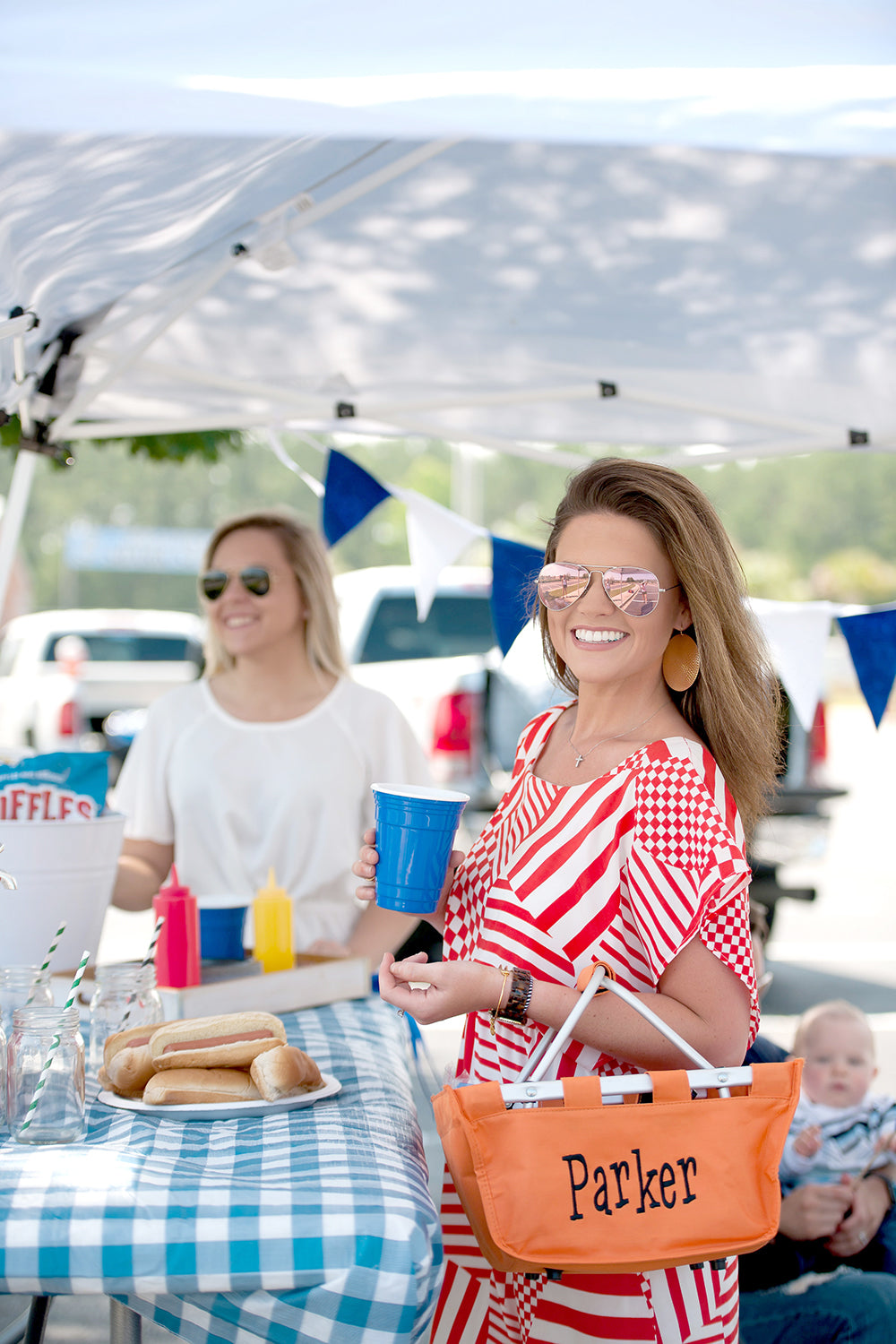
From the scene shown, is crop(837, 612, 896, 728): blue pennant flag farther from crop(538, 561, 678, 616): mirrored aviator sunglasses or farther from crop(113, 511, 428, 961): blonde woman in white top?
crop(538, 561, 678, 616): mirrored aviator sunglasses

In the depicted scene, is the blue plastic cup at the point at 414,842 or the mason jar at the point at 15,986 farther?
the mason jar at the point at 15,986

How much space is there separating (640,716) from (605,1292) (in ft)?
2.74

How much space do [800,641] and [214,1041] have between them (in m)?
2.68

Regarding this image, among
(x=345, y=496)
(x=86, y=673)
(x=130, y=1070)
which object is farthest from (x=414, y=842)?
(x=86, y=673)

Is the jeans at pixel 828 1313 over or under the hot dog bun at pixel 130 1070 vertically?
under

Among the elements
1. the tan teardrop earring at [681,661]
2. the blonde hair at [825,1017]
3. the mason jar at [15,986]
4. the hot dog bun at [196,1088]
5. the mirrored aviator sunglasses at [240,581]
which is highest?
the mirrored aviator sunglasses at [240,581]

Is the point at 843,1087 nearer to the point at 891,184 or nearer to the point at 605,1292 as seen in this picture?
the point at 605,1292

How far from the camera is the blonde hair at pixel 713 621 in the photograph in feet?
6.18

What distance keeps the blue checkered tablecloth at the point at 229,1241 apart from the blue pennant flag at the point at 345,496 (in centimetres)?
276

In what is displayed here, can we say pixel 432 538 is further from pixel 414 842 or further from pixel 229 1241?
pixel 229 1241

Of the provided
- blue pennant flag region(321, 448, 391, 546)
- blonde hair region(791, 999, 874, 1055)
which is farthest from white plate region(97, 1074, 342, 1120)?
blue pennant flag region(321, 448, 391, 546)

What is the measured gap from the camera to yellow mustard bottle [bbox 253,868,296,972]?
8.45ft

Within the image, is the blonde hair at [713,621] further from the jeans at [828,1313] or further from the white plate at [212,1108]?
the jeans at [828,1313]

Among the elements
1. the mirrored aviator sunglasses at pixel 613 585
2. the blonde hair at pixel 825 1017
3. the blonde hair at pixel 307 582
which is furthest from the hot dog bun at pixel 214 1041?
the blonde hair at pixel 307 582
